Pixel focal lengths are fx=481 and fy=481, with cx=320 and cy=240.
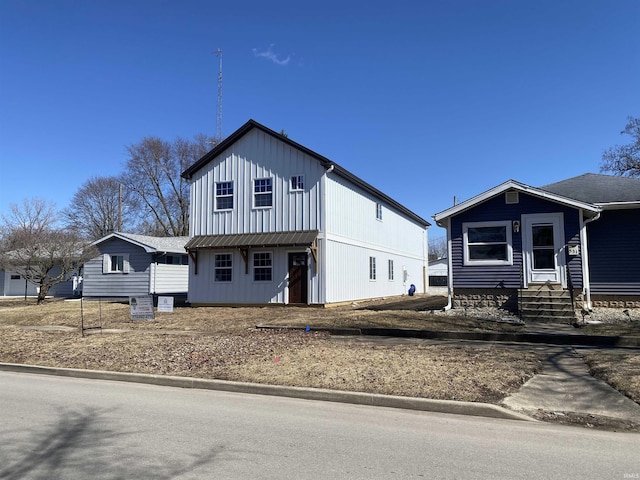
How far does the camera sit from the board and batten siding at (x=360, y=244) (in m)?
21.0

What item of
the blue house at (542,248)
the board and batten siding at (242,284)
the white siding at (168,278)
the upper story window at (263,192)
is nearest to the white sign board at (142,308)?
the board and batten siding at (242,284)

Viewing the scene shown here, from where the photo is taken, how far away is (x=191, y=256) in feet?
73.2

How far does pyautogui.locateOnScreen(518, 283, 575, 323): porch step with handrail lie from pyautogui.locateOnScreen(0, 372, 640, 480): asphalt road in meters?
9.35

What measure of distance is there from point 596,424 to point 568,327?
7991 millimetres

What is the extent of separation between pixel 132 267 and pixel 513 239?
21867 millimetres

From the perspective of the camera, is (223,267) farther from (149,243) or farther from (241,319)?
(149,243)

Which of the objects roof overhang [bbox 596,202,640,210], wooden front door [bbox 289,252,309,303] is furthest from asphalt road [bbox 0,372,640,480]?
wooden front door [bbox 289,252,309,303]

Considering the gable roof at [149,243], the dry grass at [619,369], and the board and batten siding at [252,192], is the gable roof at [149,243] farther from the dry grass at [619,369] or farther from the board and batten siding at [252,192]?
the dry grass at [619,369]

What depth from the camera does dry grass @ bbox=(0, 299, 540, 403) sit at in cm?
754

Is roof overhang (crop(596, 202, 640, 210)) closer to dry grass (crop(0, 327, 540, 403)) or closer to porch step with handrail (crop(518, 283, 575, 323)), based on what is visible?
porch step with handrail (crop(518, 283, 575, 323))

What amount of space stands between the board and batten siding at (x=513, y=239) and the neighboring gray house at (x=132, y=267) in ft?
58.8

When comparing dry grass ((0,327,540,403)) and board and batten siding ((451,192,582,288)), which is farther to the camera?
board and batten siding ((451,192,582,288))

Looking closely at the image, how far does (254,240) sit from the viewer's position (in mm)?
20844

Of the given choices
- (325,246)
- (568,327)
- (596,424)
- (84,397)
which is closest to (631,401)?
(596,424)
